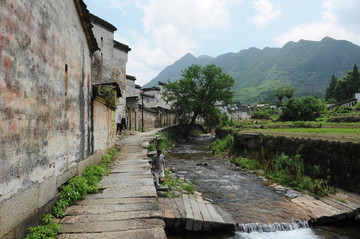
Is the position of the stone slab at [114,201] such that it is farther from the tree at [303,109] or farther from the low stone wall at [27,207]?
the tree at [303,109]

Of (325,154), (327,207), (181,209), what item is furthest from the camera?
(325,154)

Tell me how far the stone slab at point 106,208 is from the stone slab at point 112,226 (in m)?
0.45

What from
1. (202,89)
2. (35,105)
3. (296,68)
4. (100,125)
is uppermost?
(296,68)

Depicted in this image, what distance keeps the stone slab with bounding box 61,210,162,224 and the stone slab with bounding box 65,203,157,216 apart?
0.13 metres

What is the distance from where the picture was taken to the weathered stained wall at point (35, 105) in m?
2.83

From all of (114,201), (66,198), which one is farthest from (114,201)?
(66,198)

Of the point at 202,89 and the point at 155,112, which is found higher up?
the point at 202,89

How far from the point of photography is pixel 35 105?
3.55 metres

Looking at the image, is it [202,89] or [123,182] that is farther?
[202,89]

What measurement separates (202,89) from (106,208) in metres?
27.1

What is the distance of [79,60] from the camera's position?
6090 millimetres

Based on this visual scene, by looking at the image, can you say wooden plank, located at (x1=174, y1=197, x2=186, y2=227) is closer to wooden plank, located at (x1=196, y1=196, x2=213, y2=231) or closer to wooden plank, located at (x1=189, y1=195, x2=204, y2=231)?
wooden plank, located at (x1=189, y1=195, x2=204, y2=231)

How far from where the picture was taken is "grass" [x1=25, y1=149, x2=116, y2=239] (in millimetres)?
3338

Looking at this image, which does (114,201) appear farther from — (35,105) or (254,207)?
(254,207)
